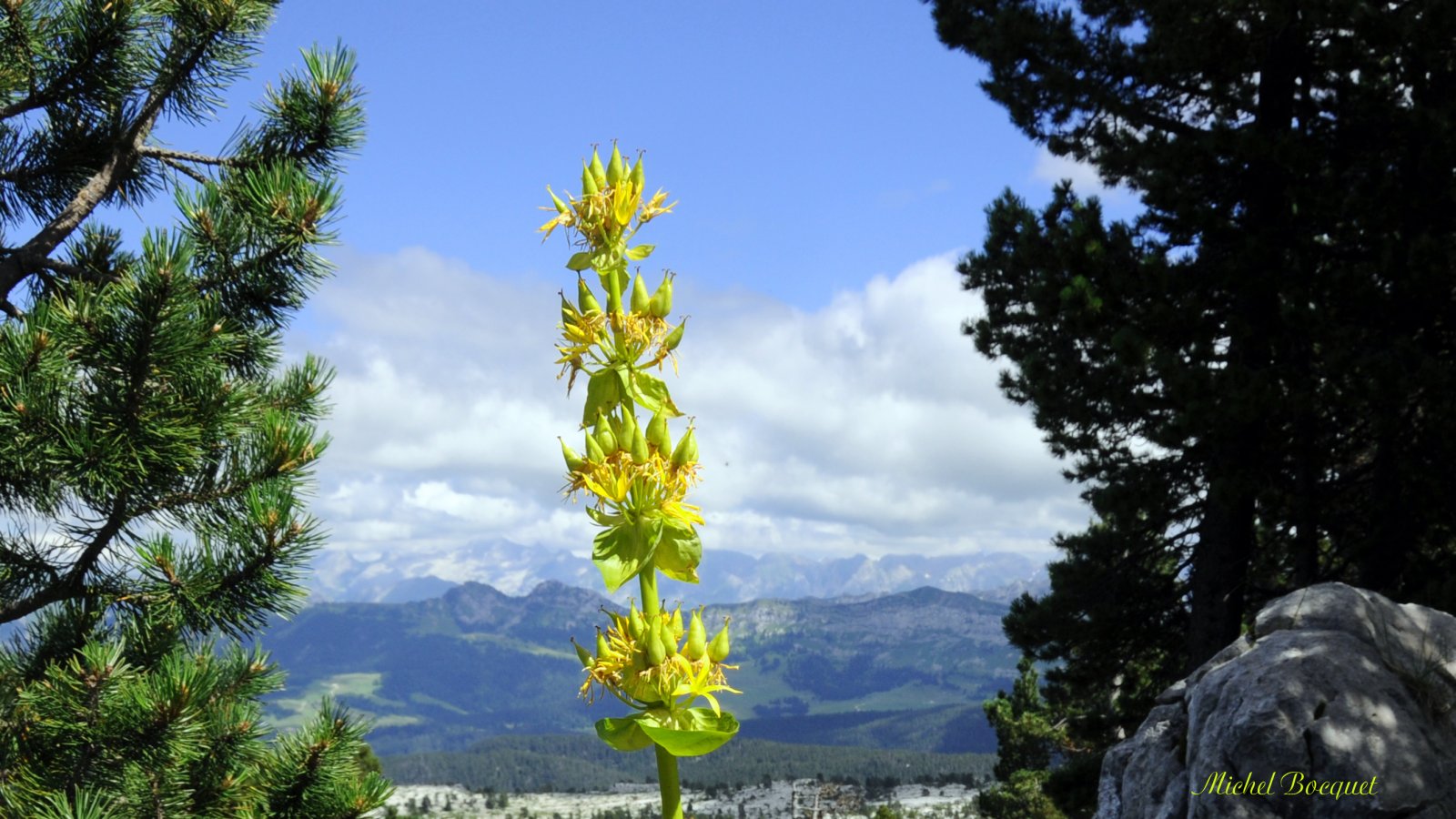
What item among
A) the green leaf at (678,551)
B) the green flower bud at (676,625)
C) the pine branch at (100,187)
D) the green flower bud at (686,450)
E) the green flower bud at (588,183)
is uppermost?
the pine branch at (100,187)

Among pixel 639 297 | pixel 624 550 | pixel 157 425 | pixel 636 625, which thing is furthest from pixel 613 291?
pixel 157 425

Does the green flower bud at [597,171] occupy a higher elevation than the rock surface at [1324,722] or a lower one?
higher

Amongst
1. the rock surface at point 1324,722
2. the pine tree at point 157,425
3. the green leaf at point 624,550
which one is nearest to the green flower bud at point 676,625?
the green leaf at point 624,550

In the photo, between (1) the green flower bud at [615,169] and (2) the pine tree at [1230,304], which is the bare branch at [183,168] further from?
(2) the pine tree at [1230,304]

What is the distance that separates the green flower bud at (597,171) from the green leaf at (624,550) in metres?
0.62

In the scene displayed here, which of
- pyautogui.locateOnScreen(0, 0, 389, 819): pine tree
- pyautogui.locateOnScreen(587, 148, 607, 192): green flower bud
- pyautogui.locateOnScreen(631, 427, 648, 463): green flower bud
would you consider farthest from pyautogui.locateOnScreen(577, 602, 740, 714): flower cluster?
pyautogui.locateOnScreen(0, 0, 389, 819): pine tree

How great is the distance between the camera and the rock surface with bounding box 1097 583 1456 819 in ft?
21.9

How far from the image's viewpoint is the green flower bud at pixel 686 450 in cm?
178

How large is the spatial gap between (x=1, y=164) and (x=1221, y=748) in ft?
30.1

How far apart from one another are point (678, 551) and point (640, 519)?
0.10 m

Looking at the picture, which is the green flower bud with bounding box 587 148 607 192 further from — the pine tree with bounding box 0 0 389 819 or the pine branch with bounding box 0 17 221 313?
the pine branch with bounding box 0 17 221 313

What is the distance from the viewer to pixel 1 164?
7.45 meters

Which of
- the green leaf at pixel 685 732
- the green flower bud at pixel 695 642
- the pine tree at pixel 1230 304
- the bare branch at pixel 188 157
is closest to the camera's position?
the green leaf at pixel 685 732

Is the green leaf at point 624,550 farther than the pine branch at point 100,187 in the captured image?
No
